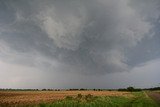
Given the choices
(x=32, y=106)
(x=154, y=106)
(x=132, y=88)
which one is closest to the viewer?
(x=32, y=106)

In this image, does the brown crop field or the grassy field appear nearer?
the grassy field

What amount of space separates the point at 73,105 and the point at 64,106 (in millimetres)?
1399

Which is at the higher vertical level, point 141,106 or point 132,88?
point 132,88

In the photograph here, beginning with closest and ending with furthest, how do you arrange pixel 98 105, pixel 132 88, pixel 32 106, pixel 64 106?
1. pixel 32 106
2. pixel 64 106
3. pixel 98 105
4. pixel 132 88

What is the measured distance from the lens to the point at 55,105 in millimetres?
34469

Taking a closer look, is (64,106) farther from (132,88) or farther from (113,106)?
(132,88)

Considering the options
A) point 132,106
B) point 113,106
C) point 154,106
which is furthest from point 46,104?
point 154,106

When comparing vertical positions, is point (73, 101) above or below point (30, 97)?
below

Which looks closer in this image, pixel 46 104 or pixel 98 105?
pixel 46 104

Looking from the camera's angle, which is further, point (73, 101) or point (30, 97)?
point (30, 97)

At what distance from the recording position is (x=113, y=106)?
3872 centimetres

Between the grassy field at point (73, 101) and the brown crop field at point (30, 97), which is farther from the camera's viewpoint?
the brown crop field at point (30, 97)

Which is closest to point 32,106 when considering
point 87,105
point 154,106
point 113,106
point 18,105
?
point 18,105

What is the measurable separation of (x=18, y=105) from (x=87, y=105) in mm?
9356
